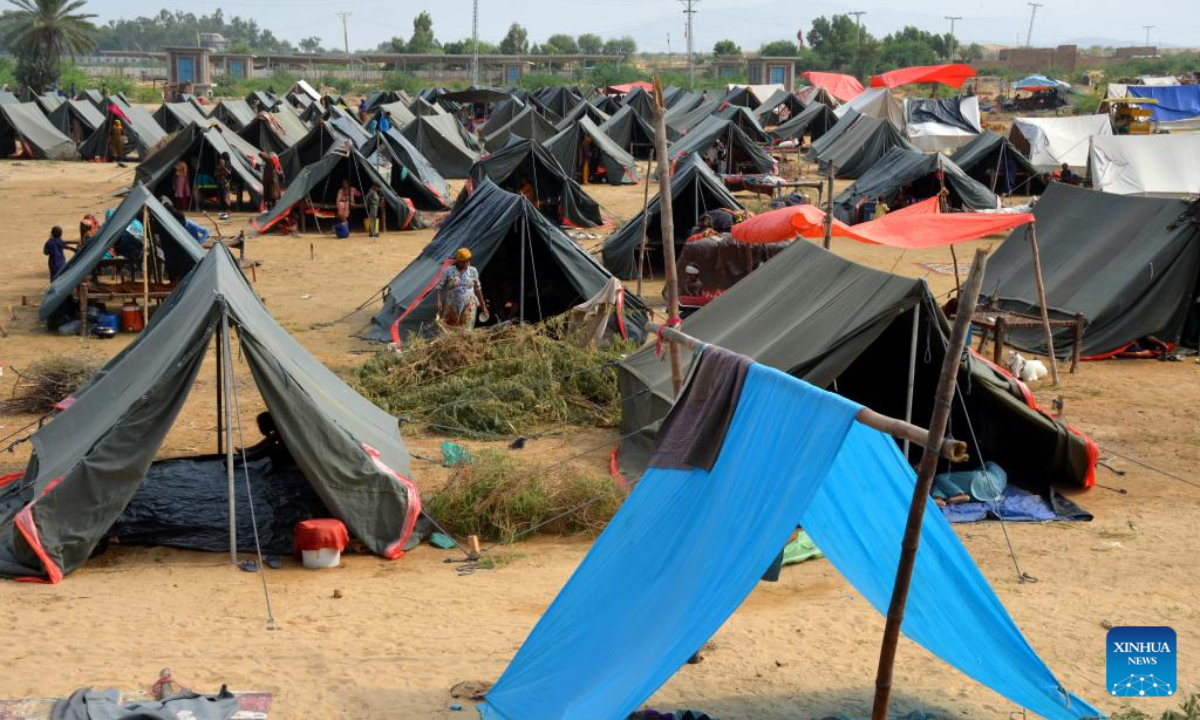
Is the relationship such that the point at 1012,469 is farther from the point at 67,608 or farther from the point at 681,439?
the point at 67,608

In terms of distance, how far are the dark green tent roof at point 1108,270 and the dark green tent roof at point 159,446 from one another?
8664 mm

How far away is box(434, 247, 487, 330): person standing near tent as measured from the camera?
13.2 metres

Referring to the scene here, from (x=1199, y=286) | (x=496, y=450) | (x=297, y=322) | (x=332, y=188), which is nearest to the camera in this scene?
(x=496, y=450)

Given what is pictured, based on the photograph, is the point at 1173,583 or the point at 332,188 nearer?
the point at 1173,583

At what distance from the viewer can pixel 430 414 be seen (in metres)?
11.8

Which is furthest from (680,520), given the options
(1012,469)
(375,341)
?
(375,341)

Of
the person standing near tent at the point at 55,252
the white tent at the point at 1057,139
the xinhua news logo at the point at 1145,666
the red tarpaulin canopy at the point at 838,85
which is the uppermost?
the red tarpaulin canopy at the point at 838,85

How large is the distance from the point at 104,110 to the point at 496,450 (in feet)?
107

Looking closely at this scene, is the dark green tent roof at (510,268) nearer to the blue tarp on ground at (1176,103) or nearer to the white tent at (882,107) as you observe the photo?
the white tent at (882,107)

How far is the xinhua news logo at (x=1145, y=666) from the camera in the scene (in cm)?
621

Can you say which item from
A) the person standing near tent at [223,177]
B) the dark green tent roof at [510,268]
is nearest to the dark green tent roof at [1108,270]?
the dark green tent roof at [510,268]

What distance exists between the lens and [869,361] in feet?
33.9

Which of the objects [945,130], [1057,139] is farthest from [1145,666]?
[945,130]

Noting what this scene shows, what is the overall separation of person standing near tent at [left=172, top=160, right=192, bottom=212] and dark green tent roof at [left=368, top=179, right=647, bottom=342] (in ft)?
40.0
